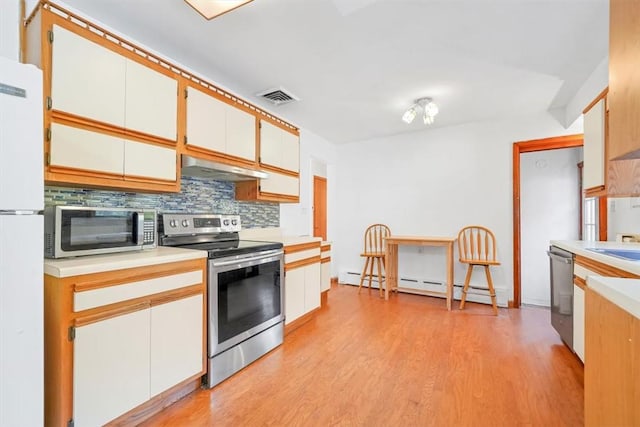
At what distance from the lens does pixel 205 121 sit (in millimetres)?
2238

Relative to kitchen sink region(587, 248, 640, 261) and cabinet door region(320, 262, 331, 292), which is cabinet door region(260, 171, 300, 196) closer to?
cabinet door region(320, 262, 331, 292)

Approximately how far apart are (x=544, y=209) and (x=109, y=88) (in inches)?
222

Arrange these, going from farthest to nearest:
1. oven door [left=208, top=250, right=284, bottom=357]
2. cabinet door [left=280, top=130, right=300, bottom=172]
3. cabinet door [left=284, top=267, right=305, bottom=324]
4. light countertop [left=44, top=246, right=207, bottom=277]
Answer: cabinet door [left=280, top=130, right=300, bottom=172]
cabinet door [left=284, top=267, right=305, bottom=324]
oven door [left=208, top=250, right=284, bottom=357]
light countertop [left=44, top=246, right=207, bottom=277]

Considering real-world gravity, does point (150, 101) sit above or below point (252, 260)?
above

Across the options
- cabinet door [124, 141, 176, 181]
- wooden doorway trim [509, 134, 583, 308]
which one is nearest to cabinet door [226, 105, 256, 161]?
cabinet door [124, 141, 176, 181]

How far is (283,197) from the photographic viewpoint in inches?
126

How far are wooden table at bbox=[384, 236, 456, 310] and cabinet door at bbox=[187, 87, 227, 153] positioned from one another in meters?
2.57

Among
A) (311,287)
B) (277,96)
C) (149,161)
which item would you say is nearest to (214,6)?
(149,161)

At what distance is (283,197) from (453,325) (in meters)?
2.27

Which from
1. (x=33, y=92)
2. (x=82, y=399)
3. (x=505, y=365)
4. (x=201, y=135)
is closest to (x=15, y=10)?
(x=33, y=92)

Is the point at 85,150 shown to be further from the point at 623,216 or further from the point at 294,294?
the point at 623,216

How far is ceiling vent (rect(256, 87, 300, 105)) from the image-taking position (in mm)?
2869

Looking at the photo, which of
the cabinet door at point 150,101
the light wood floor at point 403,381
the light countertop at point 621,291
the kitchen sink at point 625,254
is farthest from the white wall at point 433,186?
the cabinet door at point 150,101

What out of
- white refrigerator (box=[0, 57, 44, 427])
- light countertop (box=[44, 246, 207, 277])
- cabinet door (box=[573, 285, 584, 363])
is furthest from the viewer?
cabinet door (box=[573, 285, 584, 363])
